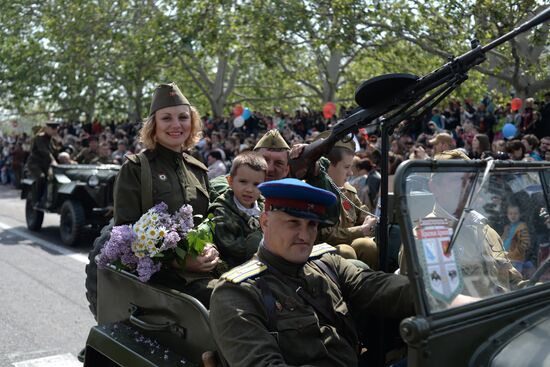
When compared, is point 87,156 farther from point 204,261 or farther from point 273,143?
point 204,261

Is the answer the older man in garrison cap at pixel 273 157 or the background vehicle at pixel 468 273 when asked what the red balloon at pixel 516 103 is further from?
the background vehicle at pixel 468 273

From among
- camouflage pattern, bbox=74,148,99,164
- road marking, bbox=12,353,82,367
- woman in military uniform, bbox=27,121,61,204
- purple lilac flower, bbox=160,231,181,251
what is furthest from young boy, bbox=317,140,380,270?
camouflage pattern, bbox=74,148,99,164

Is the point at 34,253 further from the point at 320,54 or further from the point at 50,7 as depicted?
the point at 50,7

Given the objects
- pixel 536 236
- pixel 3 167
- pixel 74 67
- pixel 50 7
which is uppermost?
pixel 50 7

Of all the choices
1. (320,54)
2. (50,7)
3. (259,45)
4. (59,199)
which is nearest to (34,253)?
(59,199)

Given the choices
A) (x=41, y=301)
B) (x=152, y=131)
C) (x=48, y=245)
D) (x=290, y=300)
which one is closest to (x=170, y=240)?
(x=290, y=300)

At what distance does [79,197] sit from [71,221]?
0.46 meters

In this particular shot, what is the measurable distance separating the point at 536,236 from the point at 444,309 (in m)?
0.68

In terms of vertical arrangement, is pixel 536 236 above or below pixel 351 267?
above

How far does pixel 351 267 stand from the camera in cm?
300

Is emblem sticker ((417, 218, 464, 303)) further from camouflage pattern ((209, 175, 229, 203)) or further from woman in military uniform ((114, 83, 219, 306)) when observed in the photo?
camouflage pattern ((209, 175, 229, 203))

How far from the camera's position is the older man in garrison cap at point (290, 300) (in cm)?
240

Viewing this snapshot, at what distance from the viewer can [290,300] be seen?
8.54ft

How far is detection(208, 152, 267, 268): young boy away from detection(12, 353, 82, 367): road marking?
6.16 feet
